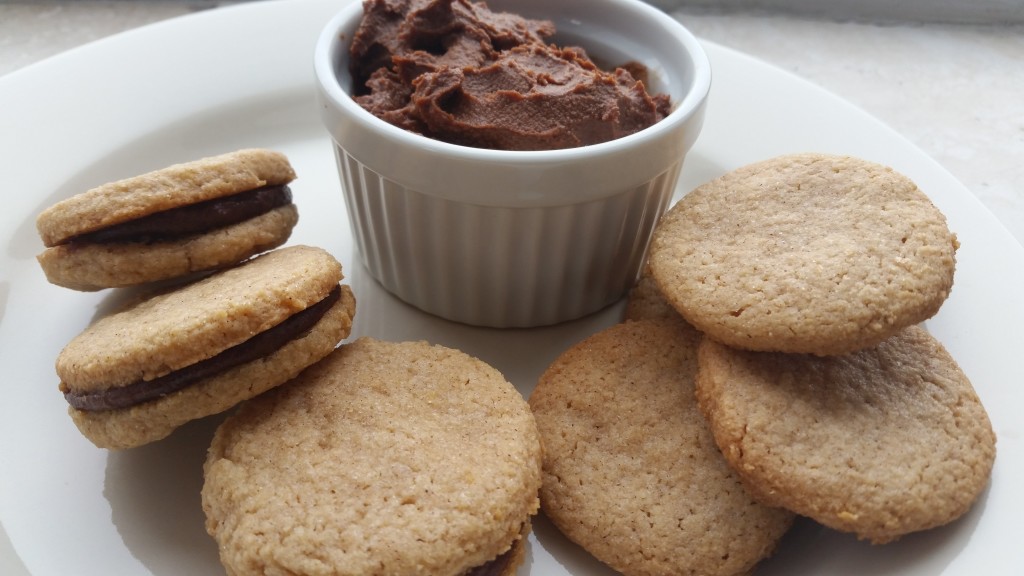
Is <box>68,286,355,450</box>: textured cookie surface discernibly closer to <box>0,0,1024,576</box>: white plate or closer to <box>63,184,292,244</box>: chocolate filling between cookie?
<box>0,0,1024,576</box>: white plate

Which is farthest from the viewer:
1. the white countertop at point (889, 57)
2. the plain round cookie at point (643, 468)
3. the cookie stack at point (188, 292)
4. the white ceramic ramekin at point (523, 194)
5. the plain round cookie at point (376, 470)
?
the white countertop at point (889, 57)

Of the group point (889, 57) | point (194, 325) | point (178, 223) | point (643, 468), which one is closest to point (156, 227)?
point (178, 223)

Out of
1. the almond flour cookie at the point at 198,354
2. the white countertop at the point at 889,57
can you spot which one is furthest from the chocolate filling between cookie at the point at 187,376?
the white countertop at the point at 889,57

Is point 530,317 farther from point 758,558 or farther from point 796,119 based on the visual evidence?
point 796,119

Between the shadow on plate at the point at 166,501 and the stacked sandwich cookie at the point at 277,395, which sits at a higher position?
the stacked sandwich cookie at the point at 277,395

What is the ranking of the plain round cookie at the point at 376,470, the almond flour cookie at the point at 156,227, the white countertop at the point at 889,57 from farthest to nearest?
the white countertop at the point at 889,57 < the almond flour cookie at the point at 156,227 < the plain round cookie at the point at 376,470

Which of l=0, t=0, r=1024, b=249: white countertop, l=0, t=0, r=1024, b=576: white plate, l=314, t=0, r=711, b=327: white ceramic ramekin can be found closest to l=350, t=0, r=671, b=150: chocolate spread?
l=314, t=0, r=711, b=327: white ceramic ramekin

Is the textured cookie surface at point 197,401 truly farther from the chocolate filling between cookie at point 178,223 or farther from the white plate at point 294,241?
the chocolate filling between cookie at point 178,223

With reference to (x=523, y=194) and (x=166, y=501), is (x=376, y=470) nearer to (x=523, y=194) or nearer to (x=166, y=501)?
(x=166, y=501)
